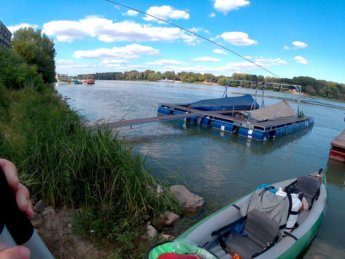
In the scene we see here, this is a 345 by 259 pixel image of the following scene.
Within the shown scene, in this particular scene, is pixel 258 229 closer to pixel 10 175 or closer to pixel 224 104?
pixel 10 175

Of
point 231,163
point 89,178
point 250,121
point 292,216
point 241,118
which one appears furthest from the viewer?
point 241,118

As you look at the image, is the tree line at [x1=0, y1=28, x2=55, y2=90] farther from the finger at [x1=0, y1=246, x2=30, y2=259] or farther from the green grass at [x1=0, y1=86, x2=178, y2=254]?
the finger at [x1=0, y1=246, x2=30, y2=259]

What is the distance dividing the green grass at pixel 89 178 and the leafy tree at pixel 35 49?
27.4 metres

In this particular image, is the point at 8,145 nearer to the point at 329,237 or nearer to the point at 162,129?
the point at 329,237

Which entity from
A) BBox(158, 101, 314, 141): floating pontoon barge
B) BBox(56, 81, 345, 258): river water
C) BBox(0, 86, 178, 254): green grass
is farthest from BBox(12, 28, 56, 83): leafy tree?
BBox(0, 86, 178, 254): green grass

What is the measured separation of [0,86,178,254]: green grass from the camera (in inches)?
177

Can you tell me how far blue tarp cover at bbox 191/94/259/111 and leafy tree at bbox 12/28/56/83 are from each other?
1859cm

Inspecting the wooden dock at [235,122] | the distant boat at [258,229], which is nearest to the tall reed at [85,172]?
the distant boat at [258,229]

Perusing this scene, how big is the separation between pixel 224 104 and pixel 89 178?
59.0 feet

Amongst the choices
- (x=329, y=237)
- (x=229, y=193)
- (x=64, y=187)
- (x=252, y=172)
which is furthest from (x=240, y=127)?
(x=64, y=187)

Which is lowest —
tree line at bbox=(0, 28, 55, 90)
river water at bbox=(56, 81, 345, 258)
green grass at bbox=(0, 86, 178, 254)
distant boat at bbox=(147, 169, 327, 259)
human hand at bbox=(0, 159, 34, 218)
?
river water at bbox=(56, 81, 345, 258)

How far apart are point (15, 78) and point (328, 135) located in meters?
21.7

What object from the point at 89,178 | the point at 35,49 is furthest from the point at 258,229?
the point at 35,49

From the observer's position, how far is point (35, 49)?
3073cm
